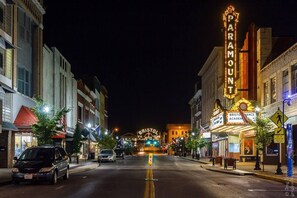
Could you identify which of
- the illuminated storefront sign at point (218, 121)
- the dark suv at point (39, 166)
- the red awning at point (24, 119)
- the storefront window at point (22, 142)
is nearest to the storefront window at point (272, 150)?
the illuminated storefront sign at point (218, 121)

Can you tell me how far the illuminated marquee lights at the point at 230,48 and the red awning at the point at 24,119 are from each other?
2187cm

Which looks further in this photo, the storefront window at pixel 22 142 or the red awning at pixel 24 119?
the storefront window at pixel 22 142

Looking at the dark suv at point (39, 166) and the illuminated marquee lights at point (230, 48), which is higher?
the illuminated marquee lights at point (230, 48)

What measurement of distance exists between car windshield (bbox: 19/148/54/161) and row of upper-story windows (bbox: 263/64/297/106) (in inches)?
863

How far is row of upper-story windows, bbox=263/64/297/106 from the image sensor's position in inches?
1658

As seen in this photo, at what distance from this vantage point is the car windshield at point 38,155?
26.0 metres

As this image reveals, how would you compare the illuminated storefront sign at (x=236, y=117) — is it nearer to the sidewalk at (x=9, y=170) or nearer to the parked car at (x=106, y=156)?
the sidewalk at (x=9, y=170)

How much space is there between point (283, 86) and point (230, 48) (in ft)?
39.1

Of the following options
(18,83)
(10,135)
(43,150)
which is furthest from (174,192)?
(18,83)

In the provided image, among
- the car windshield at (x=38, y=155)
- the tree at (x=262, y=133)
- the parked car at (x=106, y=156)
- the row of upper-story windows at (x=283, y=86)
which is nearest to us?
the car windshield at (x=38, y=155)

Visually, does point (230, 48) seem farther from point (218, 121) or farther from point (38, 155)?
point (38, 155)

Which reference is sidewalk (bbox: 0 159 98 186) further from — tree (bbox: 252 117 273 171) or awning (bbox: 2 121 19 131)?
tree (bbox: 252 117 273 171)

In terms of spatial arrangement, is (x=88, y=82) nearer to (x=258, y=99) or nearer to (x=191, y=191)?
(x=258, y=99)

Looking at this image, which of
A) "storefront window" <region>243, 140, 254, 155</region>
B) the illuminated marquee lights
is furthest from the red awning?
"storefront window" <region>243, 140, 254, 155</region>
